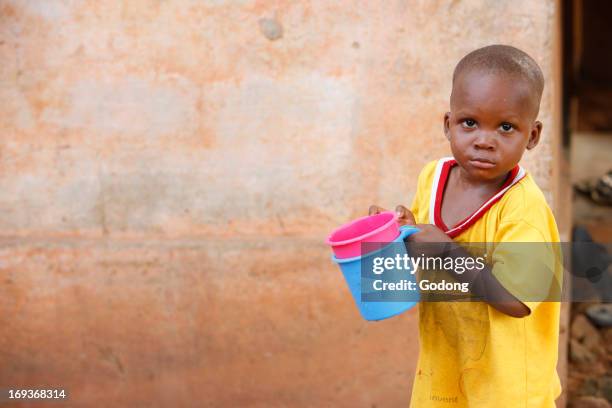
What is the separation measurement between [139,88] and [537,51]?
1495mm

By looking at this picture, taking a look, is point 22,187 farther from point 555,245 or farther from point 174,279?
point 555,245

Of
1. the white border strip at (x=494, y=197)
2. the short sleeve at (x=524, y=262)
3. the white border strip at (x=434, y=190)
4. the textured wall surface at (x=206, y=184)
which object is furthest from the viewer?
the textured wall surface at (x=206, y=184)

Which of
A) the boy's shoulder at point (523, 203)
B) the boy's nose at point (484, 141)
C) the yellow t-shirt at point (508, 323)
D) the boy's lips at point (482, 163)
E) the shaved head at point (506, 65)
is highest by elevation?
the shaved head at point (506, 65)

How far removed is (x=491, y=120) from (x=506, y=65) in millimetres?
129

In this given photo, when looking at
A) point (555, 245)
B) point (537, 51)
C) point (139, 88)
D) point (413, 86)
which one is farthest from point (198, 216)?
point (555, 245)

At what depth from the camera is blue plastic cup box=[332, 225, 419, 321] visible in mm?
1802

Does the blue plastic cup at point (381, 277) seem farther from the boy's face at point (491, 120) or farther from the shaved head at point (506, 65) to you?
the shaved head at point (506, 65)

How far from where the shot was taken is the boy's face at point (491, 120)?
1.80 m

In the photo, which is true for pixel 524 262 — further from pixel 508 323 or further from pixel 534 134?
pixel 534 134

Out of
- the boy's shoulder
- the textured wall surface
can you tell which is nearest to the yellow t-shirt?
the boy's shoulder

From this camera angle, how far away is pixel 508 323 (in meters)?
1.86

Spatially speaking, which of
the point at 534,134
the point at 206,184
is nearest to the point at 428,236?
the point at 534,134

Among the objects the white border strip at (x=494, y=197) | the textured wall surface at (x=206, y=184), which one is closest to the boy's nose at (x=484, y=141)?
the white border strip at (x=494, y=197)

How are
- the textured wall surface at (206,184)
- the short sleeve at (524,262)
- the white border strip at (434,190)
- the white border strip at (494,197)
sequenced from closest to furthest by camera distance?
the short sleeve at (524,262), the white border strip at (494,197), the white border strip at (434,190), the textured wall surface at (206,184)
